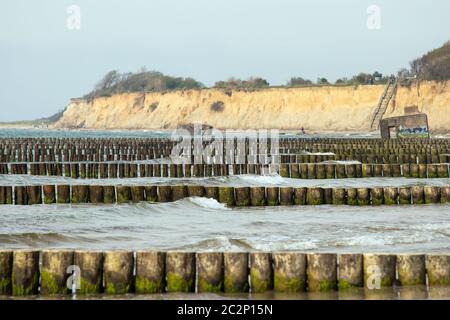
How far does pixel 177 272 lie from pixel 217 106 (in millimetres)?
116869

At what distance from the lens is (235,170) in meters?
33.3

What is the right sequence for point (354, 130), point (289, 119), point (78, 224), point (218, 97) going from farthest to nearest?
point (218, 97) < point (289, 119) < point (354, 130) < point (78, 224)

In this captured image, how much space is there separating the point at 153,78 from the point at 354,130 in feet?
304

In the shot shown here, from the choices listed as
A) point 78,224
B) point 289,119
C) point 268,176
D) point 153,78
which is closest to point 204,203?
point 78,224

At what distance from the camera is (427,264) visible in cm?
1112

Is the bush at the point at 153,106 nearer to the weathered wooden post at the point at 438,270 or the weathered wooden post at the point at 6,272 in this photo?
the weathered wooden post at the point at 6,272

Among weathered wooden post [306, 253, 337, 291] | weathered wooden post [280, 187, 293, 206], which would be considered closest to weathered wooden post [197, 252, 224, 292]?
weathered wooden post [306, 253, 337, 291]

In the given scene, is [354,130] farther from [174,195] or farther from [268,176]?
[174,195]

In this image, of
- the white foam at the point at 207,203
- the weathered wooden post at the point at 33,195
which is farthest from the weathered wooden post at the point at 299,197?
the weathered wooden post at the point at 33,195

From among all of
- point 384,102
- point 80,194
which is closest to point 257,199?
point 80,194

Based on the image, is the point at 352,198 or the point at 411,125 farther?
the point at 411,125

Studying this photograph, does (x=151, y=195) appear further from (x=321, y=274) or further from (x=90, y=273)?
(x=321, y=274)
